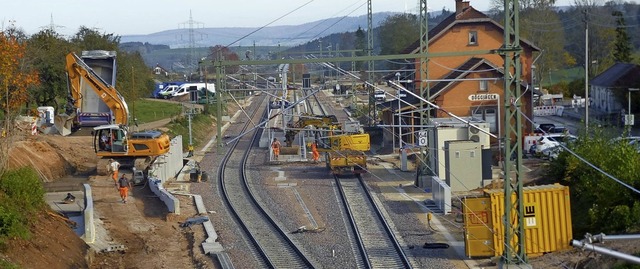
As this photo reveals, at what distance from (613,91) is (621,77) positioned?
3.50 feet

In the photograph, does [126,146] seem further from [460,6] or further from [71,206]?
[460,6]

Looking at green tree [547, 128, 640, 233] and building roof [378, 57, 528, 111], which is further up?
building roof [378, 57, 528, 111]

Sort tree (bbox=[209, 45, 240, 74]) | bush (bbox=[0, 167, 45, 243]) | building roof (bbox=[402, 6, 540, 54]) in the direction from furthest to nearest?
building roof (bbox=[402, 6, 540, 54]) < tree (bbox=[209, 45, 240, 74]) < bush (bbox=[0, 167, 45, 243])

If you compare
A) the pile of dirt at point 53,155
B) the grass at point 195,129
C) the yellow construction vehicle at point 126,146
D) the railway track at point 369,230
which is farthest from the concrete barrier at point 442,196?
the grass at point 195,129

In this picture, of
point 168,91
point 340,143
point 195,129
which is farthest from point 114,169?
point 168,91

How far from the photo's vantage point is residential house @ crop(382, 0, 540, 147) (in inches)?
1535

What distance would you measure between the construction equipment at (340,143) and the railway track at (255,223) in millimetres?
2837

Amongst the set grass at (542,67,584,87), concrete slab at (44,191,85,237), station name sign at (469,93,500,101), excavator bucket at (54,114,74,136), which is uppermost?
grass at (542,67,584,87)

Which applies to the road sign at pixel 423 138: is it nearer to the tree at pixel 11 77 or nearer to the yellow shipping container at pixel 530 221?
the yellow shipping container at pixel 530 221

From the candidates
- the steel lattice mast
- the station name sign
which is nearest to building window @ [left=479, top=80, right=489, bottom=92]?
the station name sign

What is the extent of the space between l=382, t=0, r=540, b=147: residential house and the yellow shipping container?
17.4 meters

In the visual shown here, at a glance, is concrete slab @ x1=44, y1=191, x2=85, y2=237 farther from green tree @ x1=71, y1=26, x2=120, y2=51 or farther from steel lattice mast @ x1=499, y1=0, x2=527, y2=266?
green tree @ x1=71, y1=26, x2=120, y2=51

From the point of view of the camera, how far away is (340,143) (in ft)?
121

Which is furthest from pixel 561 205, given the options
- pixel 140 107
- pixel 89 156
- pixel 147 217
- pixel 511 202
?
pixel 140 107
